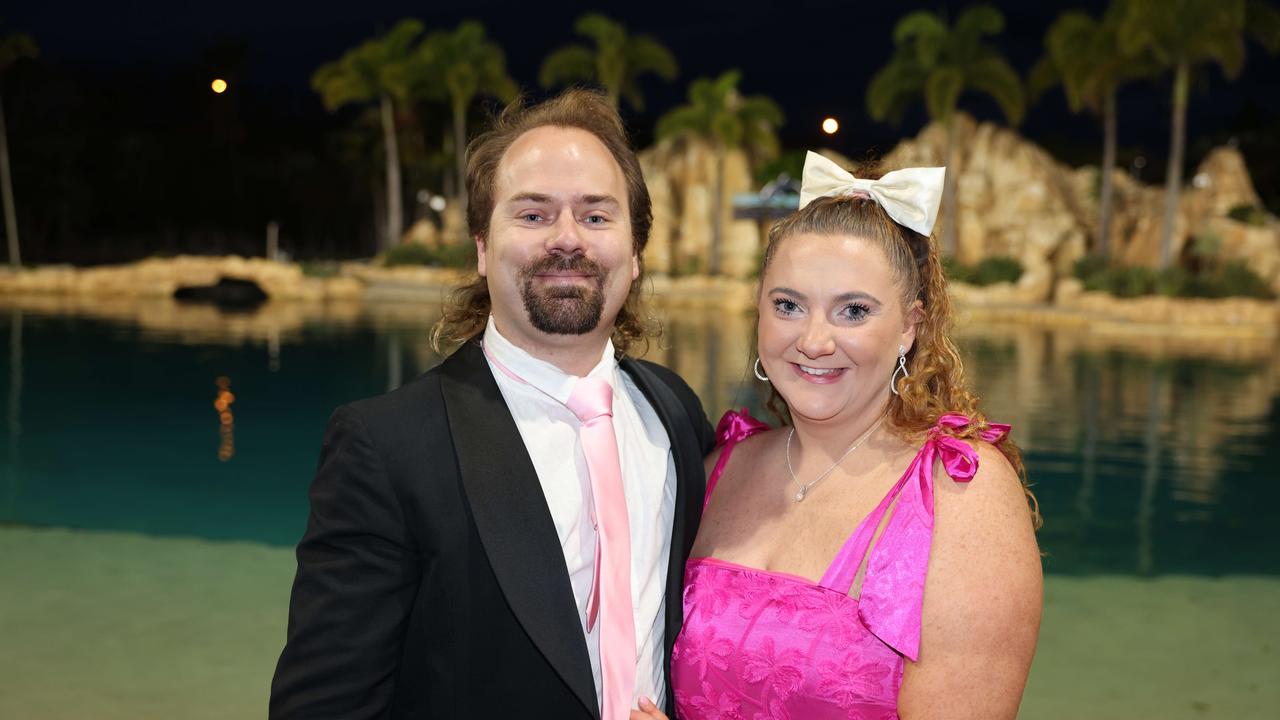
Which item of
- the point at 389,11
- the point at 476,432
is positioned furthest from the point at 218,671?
the point at 389,11

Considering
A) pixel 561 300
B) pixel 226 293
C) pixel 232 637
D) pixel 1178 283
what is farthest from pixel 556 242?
pixel 226 293

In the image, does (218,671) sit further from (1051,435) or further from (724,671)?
(1051,435)

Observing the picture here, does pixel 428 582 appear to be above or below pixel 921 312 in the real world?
below

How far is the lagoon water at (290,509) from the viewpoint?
20.5ft

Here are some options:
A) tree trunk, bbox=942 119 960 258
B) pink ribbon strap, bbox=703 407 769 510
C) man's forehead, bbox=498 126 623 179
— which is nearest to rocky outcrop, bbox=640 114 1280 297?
tree trunk, bbox=942 119 960 258

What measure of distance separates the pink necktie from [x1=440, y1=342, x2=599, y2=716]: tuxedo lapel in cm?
14

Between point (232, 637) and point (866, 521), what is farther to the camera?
point (232, 637)

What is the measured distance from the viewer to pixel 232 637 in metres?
6.72

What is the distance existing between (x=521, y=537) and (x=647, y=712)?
615 millimetres

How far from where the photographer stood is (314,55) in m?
98.4

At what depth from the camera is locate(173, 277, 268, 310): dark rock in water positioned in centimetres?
3556

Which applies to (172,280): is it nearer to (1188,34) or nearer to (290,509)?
(290,509)

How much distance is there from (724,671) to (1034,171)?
42.7 m

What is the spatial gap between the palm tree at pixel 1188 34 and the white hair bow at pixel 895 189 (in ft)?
111
